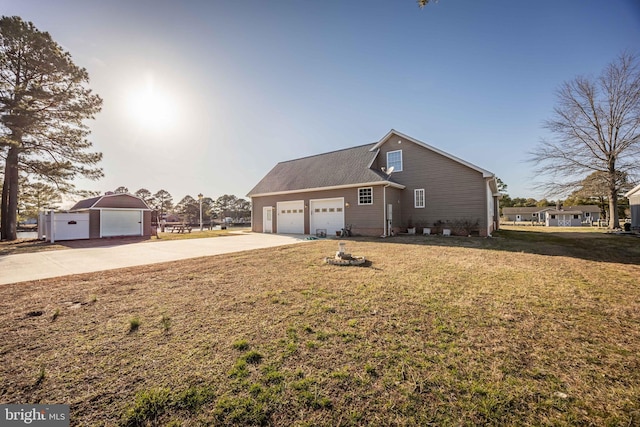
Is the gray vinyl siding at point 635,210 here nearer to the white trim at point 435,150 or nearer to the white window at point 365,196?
the white trim at point 435,150

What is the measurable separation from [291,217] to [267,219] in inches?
105

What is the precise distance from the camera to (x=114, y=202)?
16.3 m

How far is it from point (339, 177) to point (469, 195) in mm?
7948

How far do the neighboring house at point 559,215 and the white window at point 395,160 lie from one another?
40.1m

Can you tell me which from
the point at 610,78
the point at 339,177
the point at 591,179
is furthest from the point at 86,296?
the point at 610,78

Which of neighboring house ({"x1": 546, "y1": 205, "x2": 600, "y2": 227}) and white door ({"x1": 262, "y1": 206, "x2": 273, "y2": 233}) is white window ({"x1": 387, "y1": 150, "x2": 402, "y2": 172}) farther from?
neighboring house ({"x1": 546, "y1": 205, "x2": 600, "y2": 227})

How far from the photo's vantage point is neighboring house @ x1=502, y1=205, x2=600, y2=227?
38.7m

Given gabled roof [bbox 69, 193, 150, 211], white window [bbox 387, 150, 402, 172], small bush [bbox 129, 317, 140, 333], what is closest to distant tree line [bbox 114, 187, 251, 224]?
gabled roof [bbox 69, 193, 150, 211]

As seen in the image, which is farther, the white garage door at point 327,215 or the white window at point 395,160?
the white window at point 395,160

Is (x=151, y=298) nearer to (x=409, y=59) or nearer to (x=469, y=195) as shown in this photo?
(x=409, y=59)

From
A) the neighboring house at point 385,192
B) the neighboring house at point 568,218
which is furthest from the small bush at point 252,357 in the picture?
the neighboring house at point 568,218

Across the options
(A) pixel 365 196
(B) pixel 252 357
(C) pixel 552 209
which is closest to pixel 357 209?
(A) pixel 365 196

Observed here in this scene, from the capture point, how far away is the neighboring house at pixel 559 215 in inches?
1522

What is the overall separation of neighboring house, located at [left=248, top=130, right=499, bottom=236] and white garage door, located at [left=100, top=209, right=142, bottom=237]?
9.61 metres
